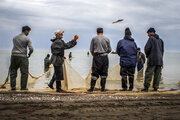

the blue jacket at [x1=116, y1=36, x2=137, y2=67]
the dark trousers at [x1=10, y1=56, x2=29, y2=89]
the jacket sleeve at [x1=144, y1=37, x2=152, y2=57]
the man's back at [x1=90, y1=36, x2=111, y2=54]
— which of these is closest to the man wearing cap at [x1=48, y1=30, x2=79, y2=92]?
the man's back at [x1=90, y1=36, x2=111, y2=54]

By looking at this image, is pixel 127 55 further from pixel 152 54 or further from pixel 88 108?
pixel 88 108

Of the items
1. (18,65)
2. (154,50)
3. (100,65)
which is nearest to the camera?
(18,65)

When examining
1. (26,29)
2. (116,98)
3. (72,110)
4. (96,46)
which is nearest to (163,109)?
(116,98)

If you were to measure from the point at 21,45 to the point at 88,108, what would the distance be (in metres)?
3.02

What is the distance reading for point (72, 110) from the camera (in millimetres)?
4238

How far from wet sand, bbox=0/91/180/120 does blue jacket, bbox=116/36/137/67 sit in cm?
139

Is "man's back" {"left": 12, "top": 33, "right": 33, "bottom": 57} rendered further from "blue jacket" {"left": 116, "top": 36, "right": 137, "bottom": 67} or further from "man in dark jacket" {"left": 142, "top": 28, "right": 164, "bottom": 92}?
"man in dark jacket" {"left": 142, "top": 28, "right": 164, "bottom": 92}

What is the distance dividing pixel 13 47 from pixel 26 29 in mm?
616

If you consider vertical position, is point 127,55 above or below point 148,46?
below

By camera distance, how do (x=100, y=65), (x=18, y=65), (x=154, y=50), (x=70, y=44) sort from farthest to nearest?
(x=154, y=50) → (x=100, y=65) → (x=18, y=65) → (x=70, y=44)

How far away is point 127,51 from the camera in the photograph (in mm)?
6938

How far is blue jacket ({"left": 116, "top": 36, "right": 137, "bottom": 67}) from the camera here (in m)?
6.91

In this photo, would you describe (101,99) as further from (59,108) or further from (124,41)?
(124,41)

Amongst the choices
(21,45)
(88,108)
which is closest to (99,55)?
(21,45)
